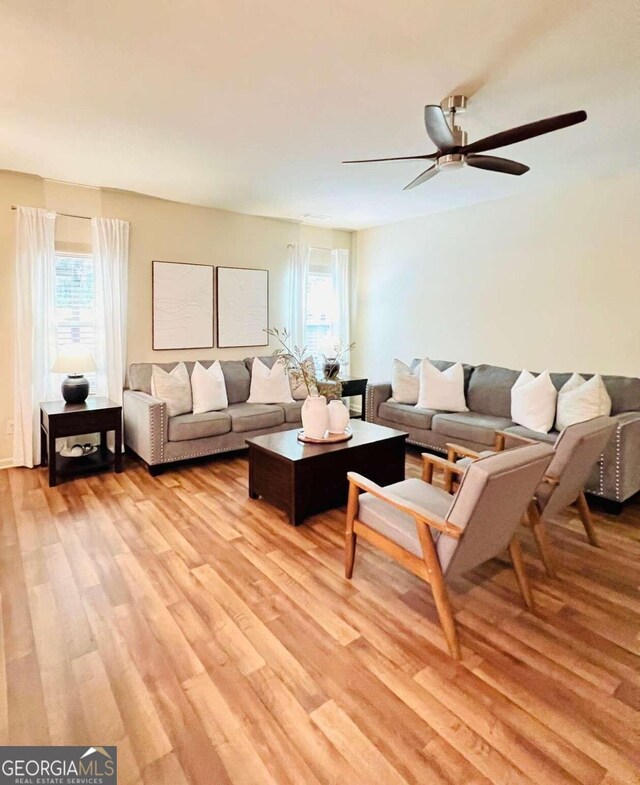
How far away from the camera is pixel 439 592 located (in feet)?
6.31

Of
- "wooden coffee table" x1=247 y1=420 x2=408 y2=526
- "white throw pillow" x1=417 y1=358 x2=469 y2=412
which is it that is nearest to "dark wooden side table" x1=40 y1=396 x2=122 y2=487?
"wooden coffee table" x1=247 y1=420 x2=408 y2=526

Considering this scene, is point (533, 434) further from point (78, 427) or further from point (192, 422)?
point (78, 427)

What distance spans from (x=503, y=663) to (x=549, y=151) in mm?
3400

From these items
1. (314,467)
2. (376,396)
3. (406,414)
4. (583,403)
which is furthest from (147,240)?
(583,403)

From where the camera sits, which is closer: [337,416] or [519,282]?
[337,416]

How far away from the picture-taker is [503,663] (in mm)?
1849

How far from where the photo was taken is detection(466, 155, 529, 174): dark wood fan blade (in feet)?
8.34

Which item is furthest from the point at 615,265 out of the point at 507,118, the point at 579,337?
the point at 507,118

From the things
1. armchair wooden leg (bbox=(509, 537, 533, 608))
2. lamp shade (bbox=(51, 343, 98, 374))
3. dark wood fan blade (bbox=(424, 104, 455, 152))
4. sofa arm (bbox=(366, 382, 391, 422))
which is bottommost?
armchair wooden leg (bbox=(509, 537, 533, 608))

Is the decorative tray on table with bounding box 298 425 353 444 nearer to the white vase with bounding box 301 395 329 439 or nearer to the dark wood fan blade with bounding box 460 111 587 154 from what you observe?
the white vase with bounding box 301 395 329 439

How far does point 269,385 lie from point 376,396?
4.04ft

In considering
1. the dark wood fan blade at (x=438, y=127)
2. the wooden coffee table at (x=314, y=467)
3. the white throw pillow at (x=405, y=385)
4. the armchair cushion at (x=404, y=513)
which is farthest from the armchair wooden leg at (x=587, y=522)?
the dark wood fan blade at (x=438, y=127)

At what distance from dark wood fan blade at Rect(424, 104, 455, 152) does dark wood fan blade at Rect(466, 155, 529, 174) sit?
0.20 meters

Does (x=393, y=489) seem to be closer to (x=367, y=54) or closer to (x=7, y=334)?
(x=367, y=54)
